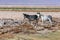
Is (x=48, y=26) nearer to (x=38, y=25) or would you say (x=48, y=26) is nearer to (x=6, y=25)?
(x=38, y=25)

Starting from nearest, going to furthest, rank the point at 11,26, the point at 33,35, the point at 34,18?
the point at 33,35 → the point at 11,26 → the point at 34,18

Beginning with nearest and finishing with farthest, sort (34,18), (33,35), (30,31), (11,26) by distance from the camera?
(33,35), (30,31), (11,26), (34,18)

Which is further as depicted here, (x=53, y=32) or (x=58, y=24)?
(x=58, y=24)

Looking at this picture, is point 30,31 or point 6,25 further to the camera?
point 6,25

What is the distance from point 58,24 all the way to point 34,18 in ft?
4.00

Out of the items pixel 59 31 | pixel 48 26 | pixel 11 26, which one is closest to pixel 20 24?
pixel 11 26

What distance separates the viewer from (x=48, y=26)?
11.6m

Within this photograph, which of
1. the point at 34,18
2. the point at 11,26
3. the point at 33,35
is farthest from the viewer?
the point at 34,18

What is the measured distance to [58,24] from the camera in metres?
12.3

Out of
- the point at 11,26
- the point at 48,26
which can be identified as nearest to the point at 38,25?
the point at 48,26

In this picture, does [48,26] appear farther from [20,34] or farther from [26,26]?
[20,34]

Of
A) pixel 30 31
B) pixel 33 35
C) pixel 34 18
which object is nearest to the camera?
pixel 33 35

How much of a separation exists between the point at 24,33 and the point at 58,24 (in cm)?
266

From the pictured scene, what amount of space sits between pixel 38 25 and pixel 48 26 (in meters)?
0.47
